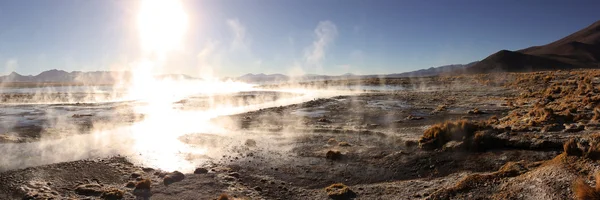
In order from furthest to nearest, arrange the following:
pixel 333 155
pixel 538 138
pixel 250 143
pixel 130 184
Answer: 1. pixel 250 143
2. pixel 333 155
3. pixel 538 138
4. pixel 130 184

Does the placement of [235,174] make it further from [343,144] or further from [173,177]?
[343,144]

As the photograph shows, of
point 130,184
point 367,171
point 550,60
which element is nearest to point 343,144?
point 367,171

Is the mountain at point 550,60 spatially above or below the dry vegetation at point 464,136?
above

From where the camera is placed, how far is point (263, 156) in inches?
624

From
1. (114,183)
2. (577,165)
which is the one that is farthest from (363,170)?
(114,183)

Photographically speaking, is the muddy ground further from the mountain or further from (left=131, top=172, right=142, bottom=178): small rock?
the mountain

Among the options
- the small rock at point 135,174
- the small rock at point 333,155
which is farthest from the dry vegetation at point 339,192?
the small rock at point 135,174

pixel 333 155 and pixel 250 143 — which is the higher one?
pixel 250 143

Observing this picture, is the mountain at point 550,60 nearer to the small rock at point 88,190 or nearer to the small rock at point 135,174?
the small rock at point 135,174

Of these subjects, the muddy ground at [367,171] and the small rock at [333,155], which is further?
the small rock at [333,155]

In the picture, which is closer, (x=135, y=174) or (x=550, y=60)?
(x=135, y=174)

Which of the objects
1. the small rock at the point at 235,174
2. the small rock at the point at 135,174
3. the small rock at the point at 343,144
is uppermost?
the small rock at the point at 135,174

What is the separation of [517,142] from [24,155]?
69.6 feet

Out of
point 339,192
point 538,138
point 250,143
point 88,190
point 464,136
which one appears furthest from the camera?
point 250,143
